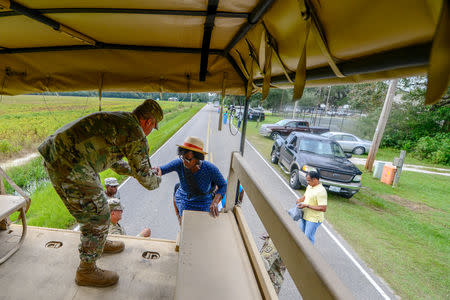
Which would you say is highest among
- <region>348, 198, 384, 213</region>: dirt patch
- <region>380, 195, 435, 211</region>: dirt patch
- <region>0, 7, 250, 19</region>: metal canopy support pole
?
<region>0, 7, 250, 19</region>: metal canopy support pole

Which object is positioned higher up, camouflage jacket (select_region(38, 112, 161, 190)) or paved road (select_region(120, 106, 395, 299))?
camouflage jacket (select_region(38, 112, 161, 190))

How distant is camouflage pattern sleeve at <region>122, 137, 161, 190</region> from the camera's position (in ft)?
6.06

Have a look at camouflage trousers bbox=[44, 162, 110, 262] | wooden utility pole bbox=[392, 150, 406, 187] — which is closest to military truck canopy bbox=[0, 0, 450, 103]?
camouflage trousers bbox=[44, 162, 110, 262]


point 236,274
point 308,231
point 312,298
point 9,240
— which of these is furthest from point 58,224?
point 312,298

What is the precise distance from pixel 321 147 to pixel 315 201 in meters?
4.93

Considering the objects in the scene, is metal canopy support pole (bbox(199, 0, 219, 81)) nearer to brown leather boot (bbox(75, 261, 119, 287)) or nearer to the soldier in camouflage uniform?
the soldier in camouflage uniform

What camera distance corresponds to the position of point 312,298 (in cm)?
84

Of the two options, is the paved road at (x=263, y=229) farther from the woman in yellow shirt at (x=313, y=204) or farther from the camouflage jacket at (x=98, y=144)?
the camouflage jacket at (x=98, y=144)

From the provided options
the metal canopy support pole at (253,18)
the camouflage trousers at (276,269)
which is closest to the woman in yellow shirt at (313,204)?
the camouflage trousers at (276,269)

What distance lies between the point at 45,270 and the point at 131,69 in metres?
2.24

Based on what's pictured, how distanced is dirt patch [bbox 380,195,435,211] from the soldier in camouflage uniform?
900 centimetres

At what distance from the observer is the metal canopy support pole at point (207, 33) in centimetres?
154

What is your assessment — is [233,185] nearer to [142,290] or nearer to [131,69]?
[142,290]

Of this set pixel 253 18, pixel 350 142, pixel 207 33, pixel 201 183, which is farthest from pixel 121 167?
pixel 350 142
